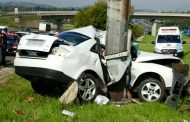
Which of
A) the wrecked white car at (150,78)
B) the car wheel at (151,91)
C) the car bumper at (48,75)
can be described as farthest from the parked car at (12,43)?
the car bumper at (48,75)

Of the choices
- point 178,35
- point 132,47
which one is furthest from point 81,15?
point 132,47

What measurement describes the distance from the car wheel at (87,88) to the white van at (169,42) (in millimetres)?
22313

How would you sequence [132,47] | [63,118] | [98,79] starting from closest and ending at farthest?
[63,118], [98,79], [132,47]

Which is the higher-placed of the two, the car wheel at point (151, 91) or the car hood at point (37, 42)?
the car hood at point (37, 42)

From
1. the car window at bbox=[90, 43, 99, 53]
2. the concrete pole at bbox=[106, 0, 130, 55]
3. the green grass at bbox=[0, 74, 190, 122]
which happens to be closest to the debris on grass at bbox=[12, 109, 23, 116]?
the green grass at bbox=[0, 74, 190, 122]

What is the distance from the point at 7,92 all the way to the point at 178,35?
83.0 ft

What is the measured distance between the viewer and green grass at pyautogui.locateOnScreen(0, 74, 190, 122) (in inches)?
276

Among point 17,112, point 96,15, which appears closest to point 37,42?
point 17,112

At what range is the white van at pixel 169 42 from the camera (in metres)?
31.3

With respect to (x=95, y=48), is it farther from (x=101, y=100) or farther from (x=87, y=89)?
(x=101, y=100)

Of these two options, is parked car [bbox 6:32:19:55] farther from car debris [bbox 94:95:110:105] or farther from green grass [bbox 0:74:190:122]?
car debris [bbox 94:95:110:105]

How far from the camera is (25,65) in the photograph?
8711 millimetres

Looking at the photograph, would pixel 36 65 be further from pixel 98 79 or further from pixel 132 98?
pixel 132 98

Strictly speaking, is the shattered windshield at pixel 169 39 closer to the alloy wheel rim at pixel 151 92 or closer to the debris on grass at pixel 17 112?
the alloy wheel rim at pixel 151 92
